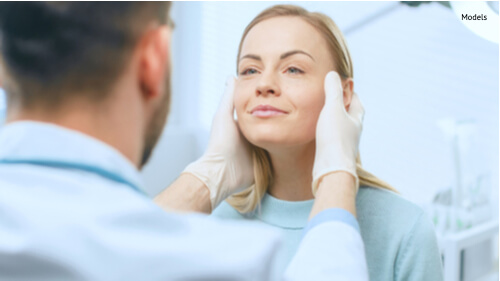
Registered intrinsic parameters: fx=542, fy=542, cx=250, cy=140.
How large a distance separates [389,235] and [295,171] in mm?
225

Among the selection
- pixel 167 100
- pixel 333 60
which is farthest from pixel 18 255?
pixel 333 60

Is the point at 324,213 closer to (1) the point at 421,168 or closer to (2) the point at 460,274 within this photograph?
(2) the point at 460,274

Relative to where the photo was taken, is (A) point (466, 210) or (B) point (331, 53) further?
(A) point (466, 210)

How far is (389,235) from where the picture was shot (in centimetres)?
97

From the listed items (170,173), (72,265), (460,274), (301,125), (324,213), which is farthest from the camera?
(170,173)

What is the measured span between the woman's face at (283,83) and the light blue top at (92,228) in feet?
1.64

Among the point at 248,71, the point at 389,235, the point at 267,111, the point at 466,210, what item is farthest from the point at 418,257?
the point at 466,210

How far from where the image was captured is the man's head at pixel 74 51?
1.59ft

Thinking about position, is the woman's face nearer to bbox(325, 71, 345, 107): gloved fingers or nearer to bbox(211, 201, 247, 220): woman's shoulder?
bbox(325, 71, 345, 107): gloved fingers

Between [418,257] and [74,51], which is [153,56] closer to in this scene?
[74,51]

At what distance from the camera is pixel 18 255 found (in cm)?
44

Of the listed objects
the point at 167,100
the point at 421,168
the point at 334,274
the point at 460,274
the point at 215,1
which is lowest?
the point at 460,274

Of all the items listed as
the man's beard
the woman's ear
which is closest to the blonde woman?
the woman's ear

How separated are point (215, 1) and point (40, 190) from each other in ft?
7.51
